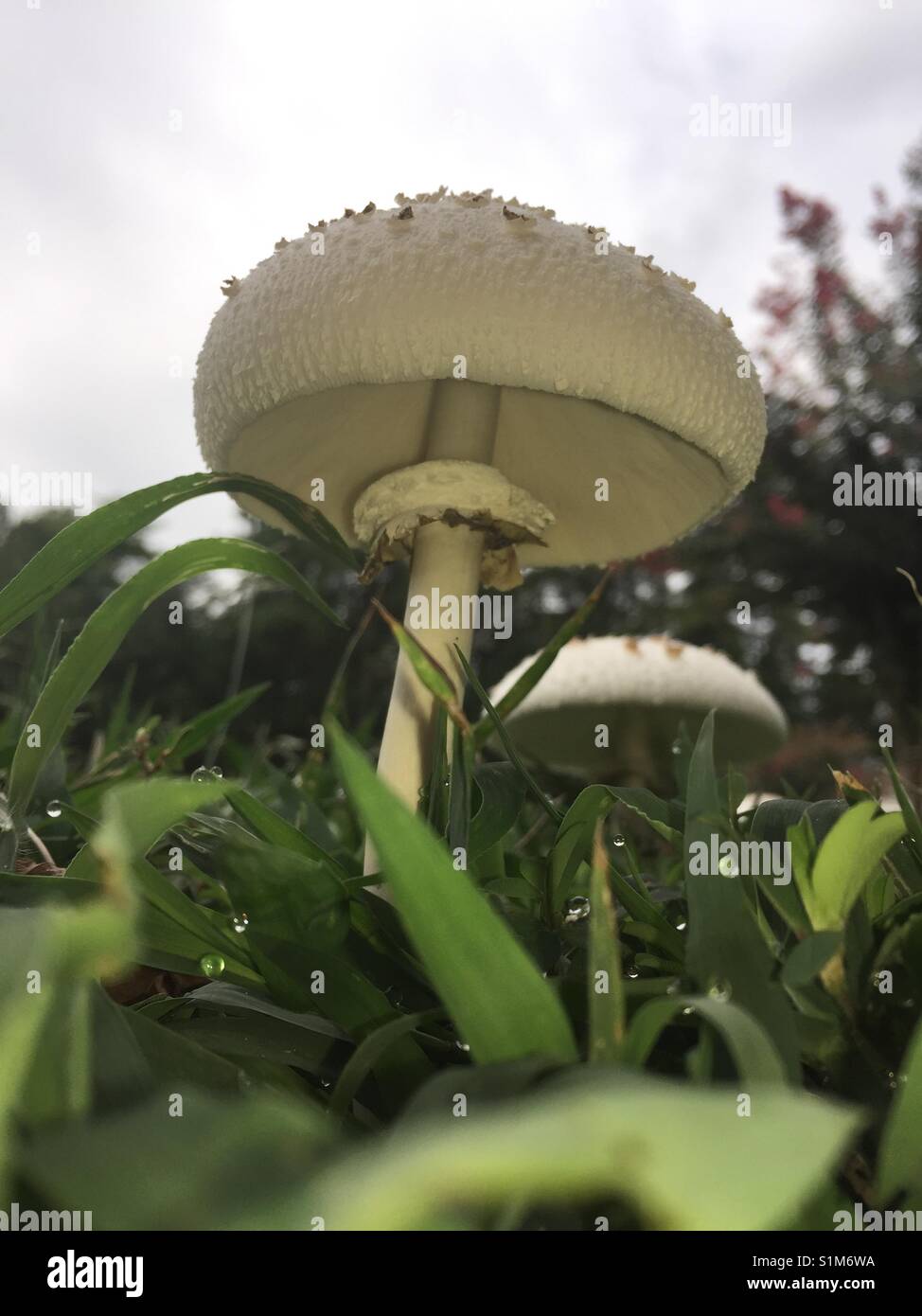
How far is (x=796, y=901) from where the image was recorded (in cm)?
39

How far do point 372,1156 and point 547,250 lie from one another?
24.7 inches

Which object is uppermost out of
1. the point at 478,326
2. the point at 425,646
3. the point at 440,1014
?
the point at 478,326

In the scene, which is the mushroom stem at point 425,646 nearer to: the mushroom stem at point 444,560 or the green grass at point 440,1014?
the mushroom stem at point 444,560

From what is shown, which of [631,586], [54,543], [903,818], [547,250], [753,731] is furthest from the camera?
[631,586]

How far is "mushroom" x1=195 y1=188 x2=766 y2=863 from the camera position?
0.66 meters

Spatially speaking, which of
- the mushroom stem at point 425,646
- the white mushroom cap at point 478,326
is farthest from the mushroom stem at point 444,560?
the white mushroom cap at point 478,326

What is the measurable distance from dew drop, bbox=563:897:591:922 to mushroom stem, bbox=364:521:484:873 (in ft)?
0.61

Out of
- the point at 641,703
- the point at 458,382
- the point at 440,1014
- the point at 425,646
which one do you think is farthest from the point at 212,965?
the point at 641,703

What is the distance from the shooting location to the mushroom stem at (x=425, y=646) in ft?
2.50

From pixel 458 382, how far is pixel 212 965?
22.9 inches

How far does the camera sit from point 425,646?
31.1 inches

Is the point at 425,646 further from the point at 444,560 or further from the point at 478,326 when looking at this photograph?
the point at 478,326
